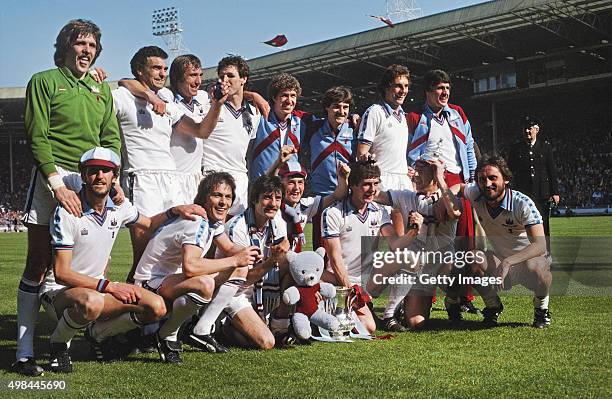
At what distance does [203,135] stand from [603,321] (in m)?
3.60

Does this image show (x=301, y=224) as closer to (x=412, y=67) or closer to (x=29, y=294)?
(x=29, y=294)

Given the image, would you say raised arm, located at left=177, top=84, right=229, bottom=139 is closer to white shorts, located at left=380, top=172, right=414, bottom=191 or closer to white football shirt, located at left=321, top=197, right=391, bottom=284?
white football shirt, located at left=321, top=197, right=391, bottom=284

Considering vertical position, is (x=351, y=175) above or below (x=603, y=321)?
above

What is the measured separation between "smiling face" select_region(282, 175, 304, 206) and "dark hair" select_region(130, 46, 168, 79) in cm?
141

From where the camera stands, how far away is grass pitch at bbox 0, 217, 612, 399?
12.7ft

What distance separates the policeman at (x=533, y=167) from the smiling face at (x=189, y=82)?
14.0ft

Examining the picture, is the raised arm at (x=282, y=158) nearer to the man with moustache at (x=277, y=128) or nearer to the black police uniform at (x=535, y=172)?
the man with moustache at (x=277, y=128)

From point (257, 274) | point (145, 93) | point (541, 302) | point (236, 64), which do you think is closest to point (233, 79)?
point (236, 64)

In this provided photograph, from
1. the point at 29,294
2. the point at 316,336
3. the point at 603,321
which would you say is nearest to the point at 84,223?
the point at 29,294

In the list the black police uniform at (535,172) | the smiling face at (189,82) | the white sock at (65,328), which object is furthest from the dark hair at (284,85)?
the black police uniform at (535,172)

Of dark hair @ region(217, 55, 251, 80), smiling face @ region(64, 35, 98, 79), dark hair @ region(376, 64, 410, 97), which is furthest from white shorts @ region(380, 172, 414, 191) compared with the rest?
smiling face @ region(64, 35, 98, 79)

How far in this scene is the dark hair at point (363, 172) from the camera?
595cm

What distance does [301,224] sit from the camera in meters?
6.12

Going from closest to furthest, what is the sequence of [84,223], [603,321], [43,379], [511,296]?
[43,379]
[84,223]
[603,321]
[511,296]
